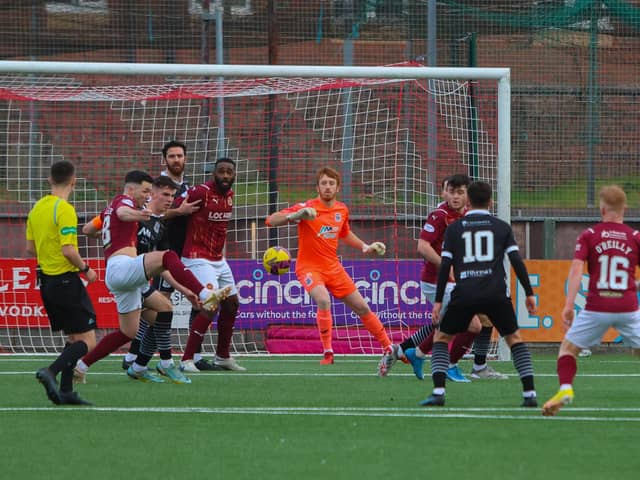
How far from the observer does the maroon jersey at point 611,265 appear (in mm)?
7750

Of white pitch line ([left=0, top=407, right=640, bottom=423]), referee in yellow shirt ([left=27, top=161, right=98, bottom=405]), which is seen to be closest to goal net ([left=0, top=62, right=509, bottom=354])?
referee in yellow shirt ([left=27, top=161, right=98, bottom=405])

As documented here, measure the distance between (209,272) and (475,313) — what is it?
13.2 ft

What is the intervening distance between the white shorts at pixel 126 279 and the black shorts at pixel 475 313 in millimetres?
2602

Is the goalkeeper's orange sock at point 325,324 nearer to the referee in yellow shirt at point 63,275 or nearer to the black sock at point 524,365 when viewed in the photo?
the referee in yellow shirt at point 63,275

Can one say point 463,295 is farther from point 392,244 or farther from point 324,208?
point 392,244

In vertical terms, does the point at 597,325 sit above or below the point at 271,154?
below

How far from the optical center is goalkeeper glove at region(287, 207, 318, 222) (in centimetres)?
1180

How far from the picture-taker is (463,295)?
8.38m

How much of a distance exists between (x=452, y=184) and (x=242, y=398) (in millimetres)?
2945

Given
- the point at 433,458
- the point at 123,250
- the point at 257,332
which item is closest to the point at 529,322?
the point at 257,332

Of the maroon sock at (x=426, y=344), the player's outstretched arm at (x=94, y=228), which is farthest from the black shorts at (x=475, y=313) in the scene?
the player's outstretched arm at (x=94, y=228)

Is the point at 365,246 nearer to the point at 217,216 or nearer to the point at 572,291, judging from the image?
the point at 217,216

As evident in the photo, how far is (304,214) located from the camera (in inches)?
467

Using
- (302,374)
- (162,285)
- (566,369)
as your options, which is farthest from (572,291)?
(162,285)
